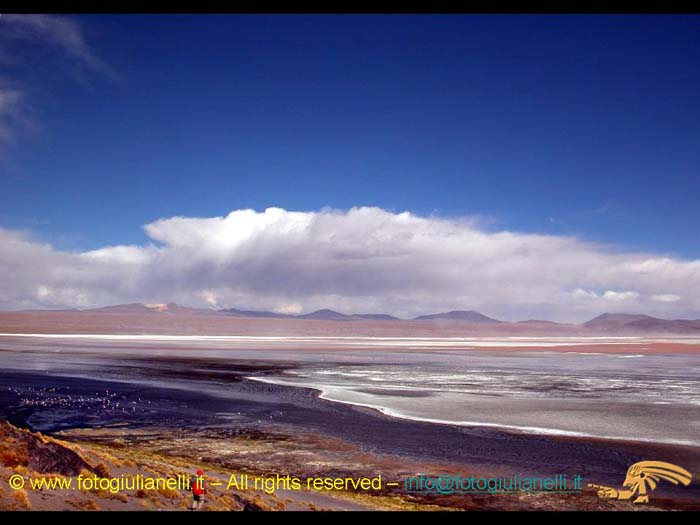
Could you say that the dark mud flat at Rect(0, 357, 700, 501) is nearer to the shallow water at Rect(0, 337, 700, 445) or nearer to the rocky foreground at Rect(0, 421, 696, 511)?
the shallow water at Rect(0, 337, 700, 445)

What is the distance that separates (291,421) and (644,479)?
34.4 feet

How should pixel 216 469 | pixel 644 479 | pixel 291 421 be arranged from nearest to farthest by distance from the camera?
pixel 216 469, pixel 644 479, pixel 291 421

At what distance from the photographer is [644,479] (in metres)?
12.3

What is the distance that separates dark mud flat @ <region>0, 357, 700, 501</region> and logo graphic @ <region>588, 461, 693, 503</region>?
29 cm

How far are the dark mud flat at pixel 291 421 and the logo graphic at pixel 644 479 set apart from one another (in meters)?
0.29

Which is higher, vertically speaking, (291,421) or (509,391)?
(291,421)

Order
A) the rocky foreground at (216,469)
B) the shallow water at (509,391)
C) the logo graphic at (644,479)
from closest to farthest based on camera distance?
the rocky foreground at (216,469)
the logo graphic at (644,479)
the shallow water at (509,391)

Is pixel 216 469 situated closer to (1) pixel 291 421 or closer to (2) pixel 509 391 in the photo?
(1) pixel 291 421

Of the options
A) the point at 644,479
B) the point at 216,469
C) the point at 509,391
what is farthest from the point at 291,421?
the point at 509,391

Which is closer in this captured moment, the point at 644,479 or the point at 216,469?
the point at 216,469

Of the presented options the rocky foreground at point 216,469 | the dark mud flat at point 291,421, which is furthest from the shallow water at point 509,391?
the rocky foreground at point 216,469

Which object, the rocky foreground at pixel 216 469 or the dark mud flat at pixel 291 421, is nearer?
the rocky foreground at pixel 216 469

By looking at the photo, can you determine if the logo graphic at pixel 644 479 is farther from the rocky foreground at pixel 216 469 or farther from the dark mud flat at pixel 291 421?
the rocky foreground at pixel 216 469

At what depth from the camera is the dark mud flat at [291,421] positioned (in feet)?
43.0
